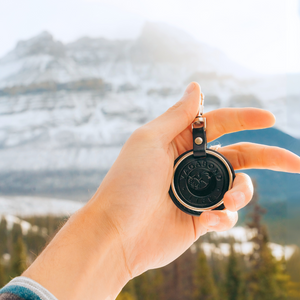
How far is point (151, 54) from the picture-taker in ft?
22.9

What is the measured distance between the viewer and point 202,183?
0.72m

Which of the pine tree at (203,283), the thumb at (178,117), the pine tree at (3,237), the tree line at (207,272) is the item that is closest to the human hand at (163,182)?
the thumb at (178,117)

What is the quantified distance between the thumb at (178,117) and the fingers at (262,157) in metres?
0.17

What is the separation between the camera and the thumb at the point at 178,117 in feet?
2.46

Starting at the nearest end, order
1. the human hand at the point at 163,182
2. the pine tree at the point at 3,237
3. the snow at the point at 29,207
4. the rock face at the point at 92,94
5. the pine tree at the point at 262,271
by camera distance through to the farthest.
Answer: the human hand at the point at 163,182, the pine tree at the point at 262,271, the pine tree at the point at 3,237, the snow at the point at 29,207, the rock face at the point at 92,94

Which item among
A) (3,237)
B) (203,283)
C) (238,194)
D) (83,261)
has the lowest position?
(203,283)

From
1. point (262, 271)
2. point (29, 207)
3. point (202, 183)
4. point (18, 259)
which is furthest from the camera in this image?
point (29, 207)

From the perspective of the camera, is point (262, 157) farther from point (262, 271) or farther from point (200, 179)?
point (262, 271)

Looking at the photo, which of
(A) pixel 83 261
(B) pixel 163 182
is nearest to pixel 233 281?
(B) pixel 163 182

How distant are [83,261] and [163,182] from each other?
289 mm

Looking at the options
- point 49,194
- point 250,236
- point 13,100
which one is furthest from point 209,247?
point 13,100

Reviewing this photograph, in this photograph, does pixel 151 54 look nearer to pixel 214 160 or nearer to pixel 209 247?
pixel 209 247

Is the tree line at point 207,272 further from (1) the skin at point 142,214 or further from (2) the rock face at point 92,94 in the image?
(1) the skin at point 142,214

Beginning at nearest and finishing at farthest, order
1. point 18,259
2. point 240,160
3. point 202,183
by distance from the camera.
→ point 202,183 < point 240,160 < point 18,259
